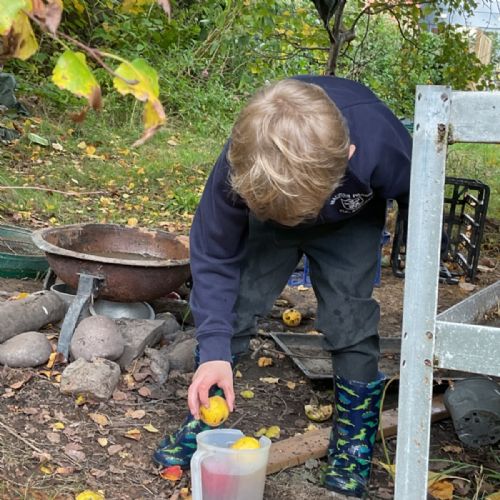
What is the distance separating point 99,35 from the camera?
337 inches

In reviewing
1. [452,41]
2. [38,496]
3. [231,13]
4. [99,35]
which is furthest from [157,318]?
[99,35]

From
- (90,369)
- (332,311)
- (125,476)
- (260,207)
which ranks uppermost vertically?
(260,207)

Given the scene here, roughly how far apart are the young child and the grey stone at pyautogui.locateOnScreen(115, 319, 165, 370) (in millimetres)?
594

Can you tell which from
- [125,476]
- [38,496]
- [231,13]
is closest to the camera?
[38,496]

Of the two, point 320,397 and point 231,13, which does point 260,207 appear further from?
point 231,13

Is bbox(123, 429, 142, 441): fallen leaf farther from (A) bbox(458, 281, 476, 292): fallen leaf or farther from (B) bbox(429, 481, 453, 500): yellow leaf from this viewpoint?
(A) bbox(458, 281, 476, 292): fallen leaf

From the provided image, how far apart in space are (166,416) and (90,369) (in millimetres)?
312

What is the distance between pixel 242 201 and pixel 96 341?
105 centimetres

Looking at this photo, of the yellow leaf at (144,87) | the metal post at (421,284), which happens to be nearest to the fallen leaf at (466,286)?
the metal post at (421,284)

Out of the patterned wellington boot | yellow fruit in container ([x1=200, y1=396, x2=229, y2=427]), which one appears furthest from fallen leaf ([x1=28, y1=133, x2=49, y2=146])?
yellow fruit in container ([x1=200, y1=396, x2=229, y2=427])

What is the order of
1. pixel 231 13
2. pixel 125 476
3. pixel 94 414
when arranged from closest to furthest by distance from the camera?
pixel 125 476
pixel 94 414
pixel 231 13

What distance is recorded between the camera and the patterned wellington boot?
7.80 feet

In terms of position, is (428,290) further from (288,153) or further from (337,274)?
(337,274)

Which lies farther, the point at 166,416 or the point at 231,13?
the point at 231,13
